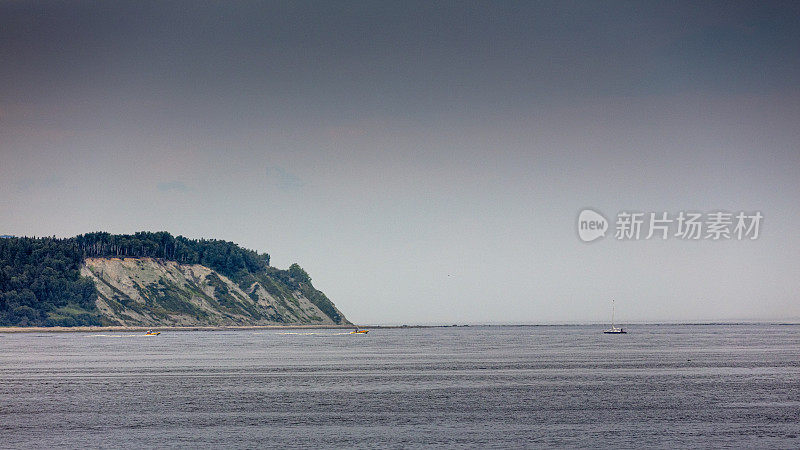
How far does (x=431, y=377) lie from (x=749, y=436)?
4755cm

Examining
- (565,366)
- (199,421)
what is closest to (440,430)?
(199,421)

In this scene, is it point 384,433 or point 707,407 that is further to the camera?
point 707,407

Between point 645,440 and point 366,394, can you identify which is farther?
point 366,394

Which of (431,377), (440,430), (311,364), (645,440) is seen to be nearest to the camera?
(645,440)

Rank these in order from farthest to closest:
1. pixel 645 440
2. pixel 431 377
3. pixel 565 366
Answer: pixel 565 366 → pixel 431 377 → pixel 645 440

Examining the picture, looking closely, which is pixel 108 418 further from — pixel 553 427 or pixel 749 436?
pixel 749 436

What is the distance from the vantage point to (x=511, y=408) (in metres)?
61.7

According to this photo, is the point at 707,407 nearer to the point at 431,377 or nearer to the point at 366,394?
the point at 366,394

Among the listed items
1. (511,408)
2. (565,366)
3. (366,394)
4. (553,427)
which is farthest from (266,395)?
(565,366)

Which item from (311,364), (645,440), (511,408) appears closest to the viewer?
(645,440)

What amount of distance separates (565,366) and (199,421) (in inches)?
2673

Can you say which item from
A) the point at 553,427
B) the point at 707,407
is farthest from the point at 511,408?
the point at 707,407

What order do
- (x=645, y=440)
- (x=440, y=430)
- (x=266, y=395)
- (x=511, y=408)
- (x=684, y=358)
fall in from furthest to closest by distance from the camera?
Result: (x=684, y=358) < (x=266, y=395) < (x=511, y=408) < (x=440, y=430) < (x=645, y=440)

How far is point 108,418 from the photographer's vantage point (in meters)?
56.1
